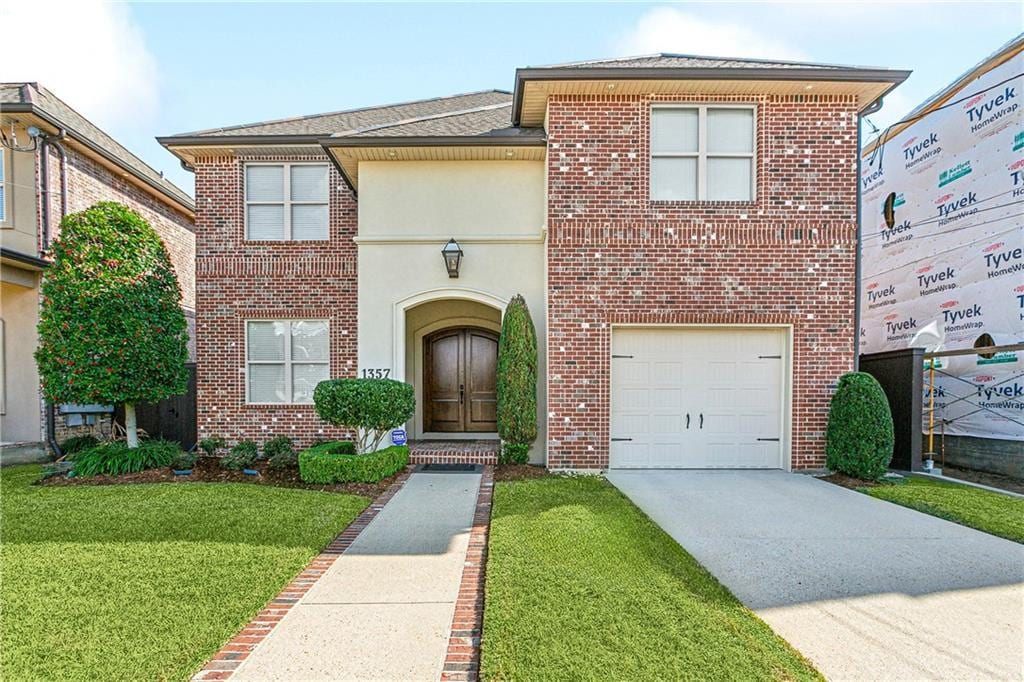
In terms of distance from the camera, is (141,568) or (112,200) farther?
(112,200)

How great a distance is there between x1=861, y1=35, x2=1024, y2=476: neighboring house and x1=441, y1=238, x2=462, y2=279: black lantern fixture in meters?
8.26

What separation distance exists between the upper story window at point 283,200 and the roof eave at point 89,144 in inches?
138

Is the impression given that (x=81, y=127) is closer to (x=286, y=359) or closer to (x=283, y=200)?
(x=283, y=200)

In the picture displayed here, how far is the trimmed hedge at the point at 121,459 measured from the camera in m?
7.28

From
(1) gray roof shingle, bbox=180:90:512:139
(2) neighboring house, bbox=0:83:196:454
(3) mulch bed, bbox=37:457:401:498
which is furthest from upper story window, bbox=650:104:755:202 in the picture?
(2) neighboring house, bbox=0:83:196:454

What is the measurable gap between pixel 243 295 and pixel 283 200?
72.7 inches

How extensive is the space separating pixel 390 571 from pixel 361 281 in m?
5.43

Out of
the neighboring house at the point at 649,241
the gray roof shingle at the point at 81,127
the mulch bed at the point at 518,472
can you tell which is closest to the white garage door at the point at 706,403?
the neighboring house at the point at 649,241

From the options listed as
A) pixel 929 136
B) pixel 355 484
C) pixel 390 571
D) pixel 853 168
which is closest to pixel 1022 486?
pixel 853 168

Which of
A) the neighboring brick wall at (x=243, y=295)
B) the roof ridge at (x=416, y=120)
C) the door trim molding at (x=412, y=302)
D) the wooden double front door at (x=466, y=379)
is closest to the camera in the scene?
the roof ridge at (x=416, y=120)

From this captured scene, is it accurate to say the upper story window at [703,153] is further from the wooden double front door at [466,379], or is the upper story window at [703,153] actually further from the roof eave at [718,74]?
the wooden double front door at [466,379]

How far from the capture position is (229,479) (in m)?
7.17

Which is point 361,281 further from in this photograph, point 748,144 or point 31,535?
point 748,144

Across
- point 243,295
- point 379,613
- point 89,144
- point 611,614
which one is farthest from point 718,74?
point 89,144
